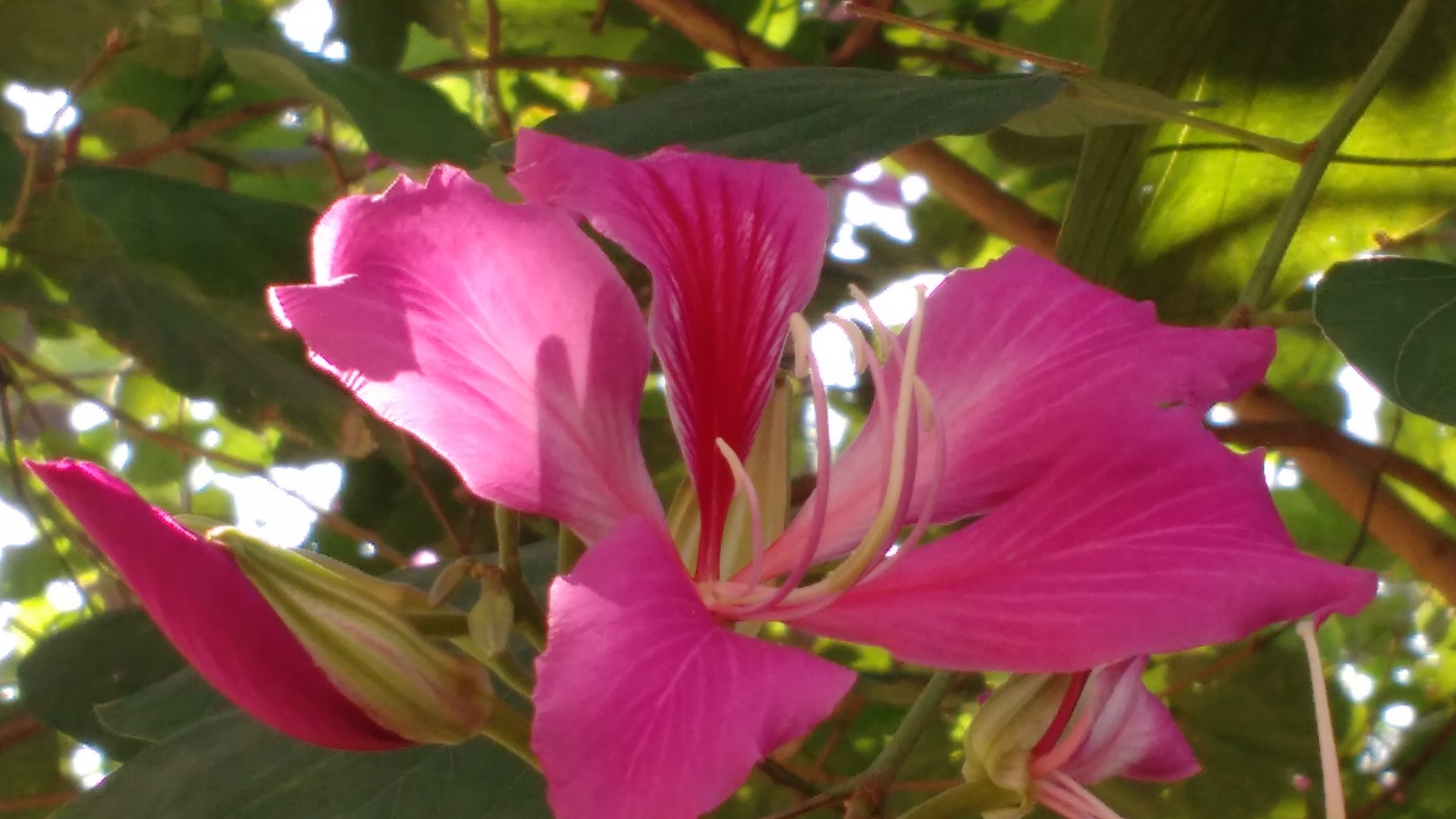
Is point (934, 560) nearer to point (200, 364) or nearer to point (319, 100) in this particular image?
point (319, 100)

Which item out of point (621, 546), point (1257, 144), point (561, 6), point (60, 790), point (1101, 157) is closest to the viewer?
point (621, 546)

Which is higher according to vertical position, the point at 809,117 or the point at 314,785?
the point at 809,117

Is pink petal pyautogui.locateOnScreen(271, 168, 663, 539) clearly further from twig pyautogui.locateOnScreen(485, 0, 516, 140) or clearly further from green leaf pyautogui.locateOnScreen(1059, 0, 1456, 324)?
twig pyautogui.locateOnScreen(485, 0, 516, 140)

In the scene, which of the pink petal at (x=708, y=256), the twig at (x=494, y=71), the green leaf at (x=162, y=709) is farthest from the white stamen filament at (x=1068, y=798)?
the twig at (x=494, y=71)

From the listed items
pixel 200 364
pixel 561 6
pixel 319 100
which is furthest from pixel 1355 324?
pixel 561 6

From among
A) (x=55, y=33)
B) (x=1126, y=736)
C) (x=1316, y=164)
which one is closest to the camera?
(x=1126, y=736)

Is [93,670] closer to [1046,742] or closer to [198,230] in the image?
[198,230]

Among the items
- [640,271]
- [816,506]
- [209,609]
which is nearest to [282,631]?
[209,609]
